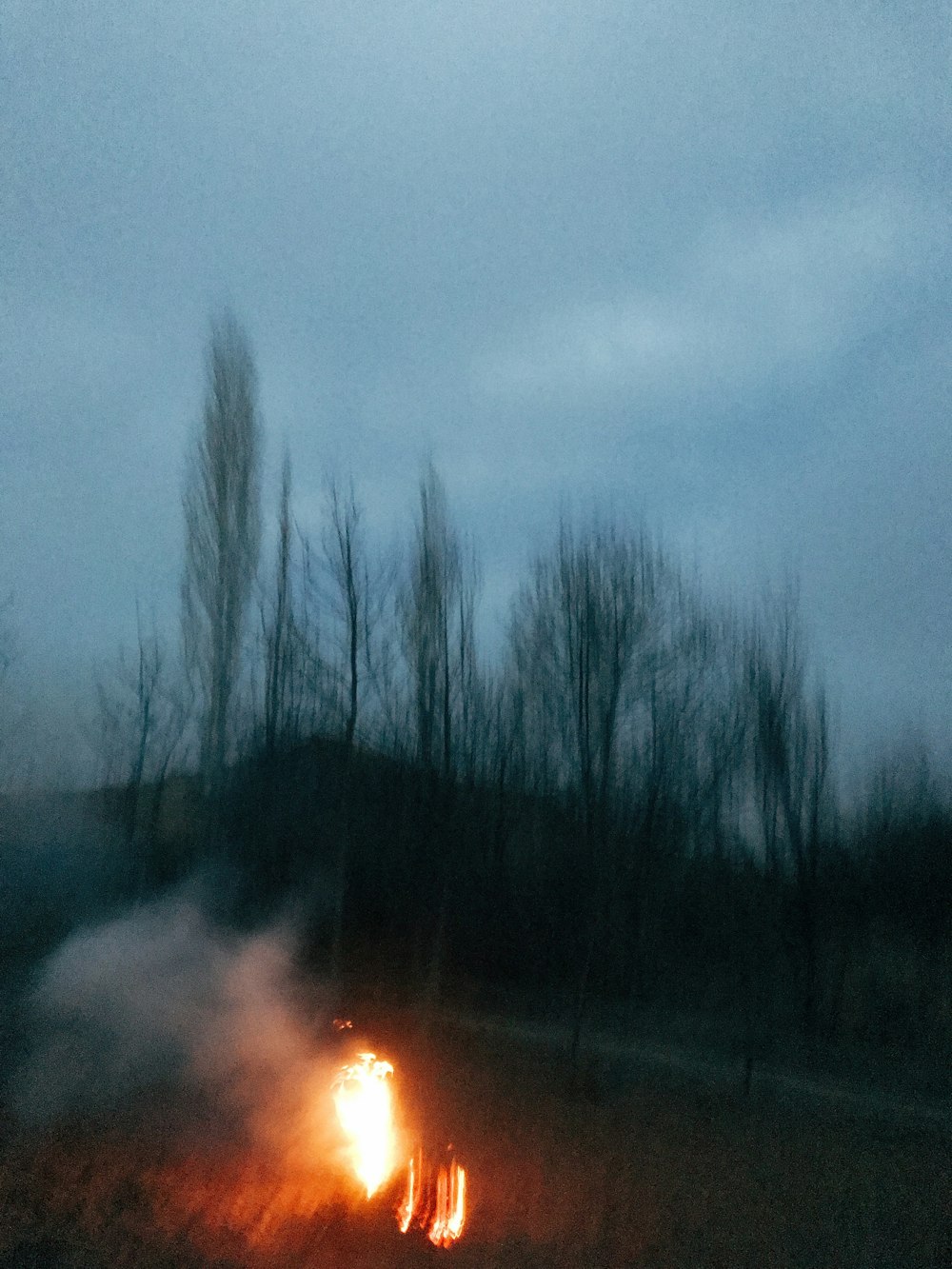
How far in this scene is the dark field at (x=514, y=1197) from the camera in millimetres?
11133

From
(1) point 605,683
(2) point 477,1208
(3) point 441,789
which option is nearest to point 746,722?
(1) point 605,683

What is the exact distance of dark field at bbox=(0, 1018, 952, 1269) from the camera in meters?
11.1

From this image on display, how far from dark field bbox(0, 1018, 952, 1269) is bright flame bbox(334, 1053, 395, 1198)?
396mm

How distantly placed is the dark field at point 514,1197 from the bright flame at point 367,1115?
1.30 feet

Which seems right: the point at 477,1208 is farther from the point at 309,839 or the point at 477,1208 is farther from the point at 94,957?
the point at 309,839

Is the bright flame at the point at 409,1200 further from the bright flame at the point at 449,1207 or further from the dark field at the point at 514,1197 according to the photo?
the bright flame at the point at 449,1207

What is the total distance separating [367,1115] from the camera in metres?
14.9

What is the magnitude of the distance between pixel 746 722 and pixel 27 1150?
69.6 ft

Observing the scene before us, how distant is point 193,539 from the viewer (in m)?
26.2

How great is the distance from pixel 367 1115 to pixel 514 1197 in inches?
109

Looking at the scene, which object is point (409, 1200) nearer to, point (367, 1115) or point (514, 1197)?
point (514, 1197)

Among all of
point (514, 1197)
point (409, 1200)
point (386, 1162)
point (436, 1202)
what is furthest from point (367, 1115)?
point (514, 1197)

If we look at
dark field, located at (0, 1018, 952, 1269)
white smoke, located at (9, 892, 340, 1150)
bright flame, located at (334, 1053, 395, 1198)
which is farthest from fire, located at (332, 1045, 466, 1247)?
white smoke, located at (9, 892, 340, 1150)

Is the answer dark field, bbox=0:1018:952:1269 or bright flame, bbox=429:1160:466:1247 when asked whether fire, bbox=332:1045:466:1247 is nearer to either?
bright flame, bbox=429:1160:466:1247
